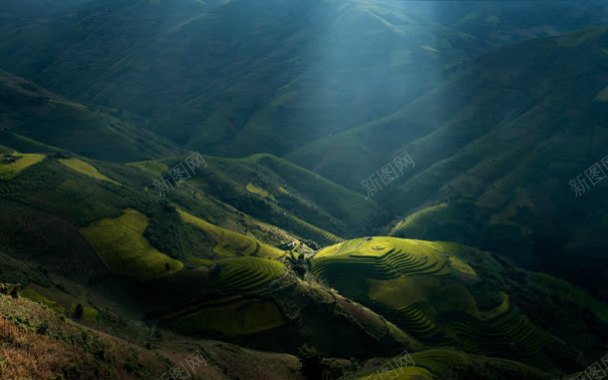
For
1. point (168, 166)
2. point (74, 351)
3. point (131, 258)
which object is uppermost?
point (74, 351)

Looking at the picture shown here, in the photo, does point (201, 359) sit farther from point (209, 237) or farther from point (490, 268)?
point (490, 268)

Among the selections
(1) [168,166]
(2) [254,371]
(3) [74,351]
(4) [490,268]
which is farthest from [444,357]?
(1) [168,166]

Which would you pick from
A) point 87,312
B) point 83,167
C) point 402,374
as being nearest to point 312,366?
point 402,374

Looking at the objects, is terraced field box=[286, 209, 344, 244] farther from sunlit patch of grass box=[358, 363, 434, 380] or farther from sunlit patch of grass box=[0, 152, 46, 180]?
sunlit patch of grass box=[358, 363, 434, 380]

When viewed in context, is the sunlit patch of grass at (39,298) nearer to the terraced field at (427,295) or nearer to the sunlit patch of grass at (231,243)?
the sunlit patch of grass at (231,243)
